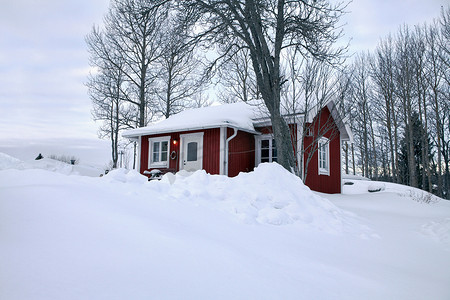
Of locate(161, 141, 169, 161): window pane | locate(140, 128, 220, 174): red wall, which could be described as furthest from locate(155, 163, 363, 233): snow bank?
locate(161, 141, 169, 161): window pane

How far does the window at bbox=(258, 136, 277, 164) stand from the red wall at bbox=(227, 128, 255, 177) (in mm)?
330

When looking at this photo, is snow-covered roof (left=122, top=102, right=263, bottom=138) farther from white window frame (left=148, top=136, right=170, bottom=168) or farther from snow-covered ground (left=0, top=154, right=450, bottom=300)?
snow-covered ground (left=0, top=154, right=450, bottom=300)

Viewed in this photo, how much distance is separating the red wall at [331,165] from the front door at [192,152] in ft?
13.1

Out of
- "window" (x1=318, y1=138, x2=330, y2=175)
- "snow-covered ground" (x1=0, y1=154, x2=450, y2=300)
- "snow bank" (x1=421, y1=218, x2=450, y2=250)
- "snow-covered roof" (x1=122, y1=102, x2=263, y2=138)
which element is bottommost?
"snow bank" (x1=421, y1=218, x2=450, y2=250)

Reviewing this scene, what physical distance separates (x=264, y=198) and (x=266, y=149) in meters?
7.38

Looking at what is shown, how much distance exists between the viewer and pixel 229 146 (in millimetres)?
11656

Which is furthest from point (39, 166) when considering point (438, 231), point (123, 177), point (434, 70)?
point (434, 70)

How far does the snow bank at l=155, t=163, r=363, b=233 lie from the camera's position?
179 inches

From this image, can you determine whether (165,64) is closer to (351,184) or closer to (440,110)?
(351,184)

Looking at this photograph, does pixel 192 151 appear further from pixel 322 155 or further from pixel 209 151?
pixel 322 155

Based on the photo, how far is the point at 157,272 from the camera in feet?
6.73

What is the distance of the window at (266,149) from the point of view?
12152 mm

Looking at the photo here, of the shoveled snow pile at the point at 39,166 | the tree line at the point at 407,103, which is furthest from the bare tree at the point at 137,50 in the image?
the tree line at the point at 407,103

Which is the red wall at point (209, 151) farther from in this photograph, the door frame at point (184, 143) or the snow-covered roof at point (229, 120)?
the snow-covered roof at point (229, 120)
